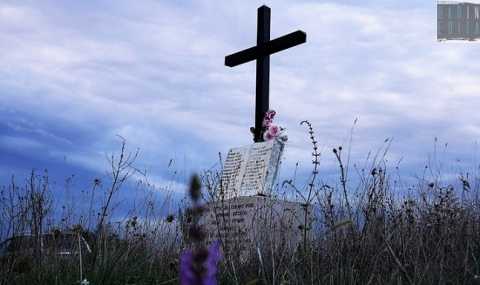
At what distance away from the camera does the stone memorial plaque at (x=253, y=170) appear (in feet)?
25.3

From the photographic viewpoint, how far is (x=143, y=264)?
218 inches

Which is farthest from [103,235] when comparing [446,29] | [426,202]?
[446,29]

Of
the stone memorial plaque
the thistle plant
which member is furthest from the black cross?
the thistle plant

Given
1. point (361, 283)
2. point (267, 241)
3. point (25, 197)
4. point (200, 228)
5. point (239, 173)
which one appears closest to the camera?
point (200, 228)

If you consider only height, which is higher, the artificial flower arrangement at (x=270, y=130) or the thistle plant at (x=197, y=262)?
the artificial flower arrangement at (x=270, y=130)

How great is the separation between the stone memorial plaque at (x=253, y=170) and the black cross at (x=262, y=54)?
0.58 metres

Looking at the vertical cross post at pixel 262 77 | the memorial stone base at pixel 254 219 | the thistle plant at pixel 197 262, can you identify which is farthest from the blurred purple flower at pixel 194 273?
the vertical cross post at pixel 262 77

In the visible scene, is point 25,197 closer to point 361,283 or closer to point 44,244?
point 44,244

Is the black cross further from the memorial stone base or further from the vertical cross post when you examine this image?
the memorial stone base

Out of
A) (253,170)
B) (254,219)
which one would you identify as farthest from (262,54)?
(254,219)

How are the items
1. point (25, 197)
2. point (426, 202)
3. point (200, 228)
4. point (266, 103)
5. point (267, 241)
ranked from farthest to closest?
1. point (266, 103)
2. point (426, 202)
3. point (25, 197)
4. point (267, 241)
5. point (200, 228)

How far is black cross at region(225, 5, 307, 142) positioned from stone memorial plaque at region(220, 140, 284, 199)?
1.89ft

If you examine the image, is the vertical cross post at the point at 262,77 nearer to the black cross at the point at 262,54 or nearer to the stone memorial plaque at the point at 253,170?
the black cross at the point at 262,54

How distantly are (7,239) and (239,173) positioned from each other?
307cm
